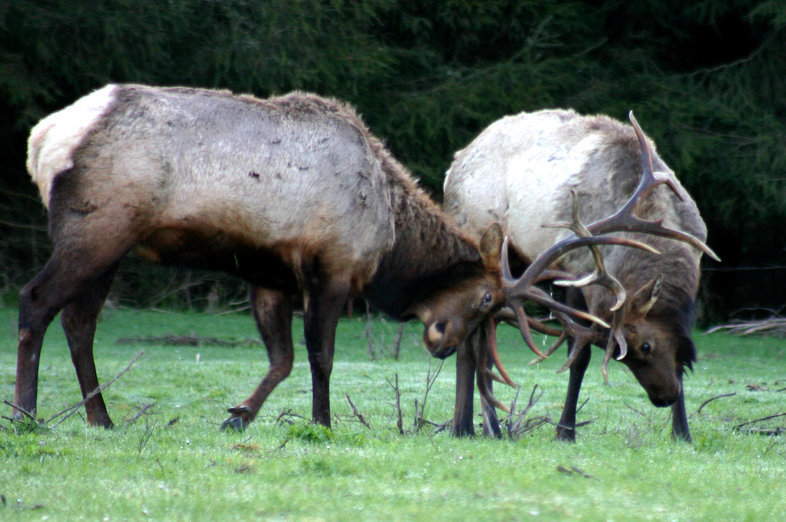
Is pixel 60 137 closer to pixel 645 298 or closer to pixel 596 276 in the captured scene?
pixel 596 276

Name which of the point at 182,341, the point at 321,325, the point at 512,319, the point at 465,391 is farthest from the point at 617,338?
the point at 182,341

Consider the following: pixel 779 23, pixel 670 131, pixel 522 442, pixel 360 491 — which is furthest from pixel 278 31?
pixel 360 491

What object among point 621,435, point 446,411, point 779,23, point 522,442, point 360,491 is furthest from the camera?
point 779,23

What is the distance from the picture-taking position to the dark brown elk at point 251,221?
20.9 feet

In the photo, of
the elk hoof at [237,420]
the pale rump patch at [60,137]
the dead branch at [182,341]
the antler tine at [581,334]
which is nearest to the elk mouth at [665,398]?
the antler tine at [581,334]

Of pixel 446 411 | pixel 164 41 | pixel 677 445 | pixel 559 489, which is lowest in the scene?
pixel 446 411

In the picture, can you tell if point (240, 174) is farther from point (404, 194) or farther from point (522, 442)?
point (522, 442)

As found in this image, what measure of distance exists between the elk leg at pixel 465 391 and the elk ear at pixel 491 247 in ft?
1.62

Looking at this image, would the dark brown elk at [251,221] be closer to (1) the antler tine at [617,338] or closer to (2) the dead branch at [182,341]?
(1) the antler tine at [617,338]

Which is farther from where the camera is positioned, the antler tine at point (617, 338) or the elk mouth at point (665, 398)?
the elk mouth at point (665, 398)

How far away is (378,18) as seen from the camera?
16094 mm

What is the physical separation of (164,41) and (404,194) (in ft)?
27.0

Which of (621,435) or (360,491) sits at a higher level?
(360,491)

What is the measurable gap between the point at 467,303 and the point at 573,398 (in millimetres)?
982
